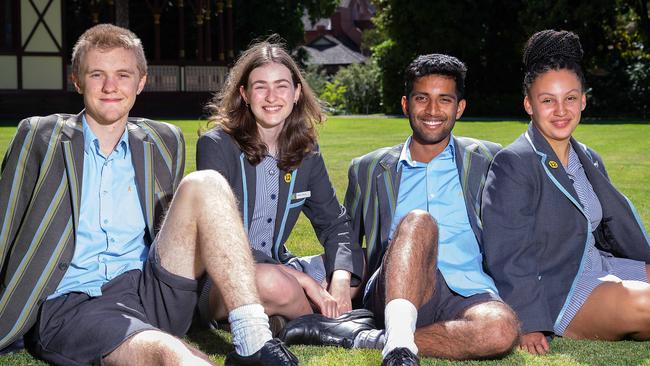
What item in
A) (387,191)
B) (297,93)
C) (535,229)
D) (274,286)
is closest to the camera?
(274,286)

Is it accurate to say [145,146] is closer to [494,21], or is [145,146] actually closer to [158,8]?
[158,8]

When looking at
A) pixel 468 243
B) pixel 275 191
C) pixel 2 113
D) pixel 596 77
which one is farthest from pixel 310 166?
pixel 596 77

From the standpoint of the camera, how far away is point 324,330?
15.0 ft

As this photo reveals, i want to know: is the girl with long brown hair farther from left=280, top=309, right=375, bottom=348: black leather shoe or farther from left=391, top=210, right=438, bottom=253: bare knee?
left=391, top=210, right=438, bottom=253: bare knee

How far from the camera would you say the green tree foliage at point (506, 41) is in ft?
98.5

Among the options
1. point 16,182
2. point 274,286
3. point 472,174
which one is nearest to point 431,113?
point 472,174

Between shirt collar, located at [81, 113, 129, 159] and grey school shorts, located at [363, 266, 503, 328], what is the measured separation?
134 cm

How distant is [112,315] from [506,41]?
3149cm

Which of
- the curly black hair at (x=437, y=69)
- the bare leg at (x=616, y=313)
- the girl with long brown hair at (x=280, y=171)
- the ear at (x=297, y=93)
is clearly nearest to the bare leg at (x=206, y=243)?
the girl with long brown hair at (x=280, y=171)

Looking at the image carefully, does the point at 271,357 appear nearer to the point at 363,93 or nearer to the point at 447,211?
the point at 447,211

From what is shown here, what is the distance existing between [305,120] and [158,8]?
22.8 meters

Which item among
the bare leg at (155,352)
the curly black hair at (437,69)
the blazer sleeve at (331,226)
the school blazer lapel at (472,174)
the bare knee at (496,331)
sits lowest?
the bare knee at (496,331)

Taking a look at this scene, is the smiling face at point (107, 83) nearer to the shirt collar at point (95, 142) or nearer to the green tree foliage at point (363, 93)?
the shirt collar at point (95, 142)

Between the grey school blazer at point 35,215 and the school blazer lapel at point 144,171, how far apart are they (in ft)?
0.87
